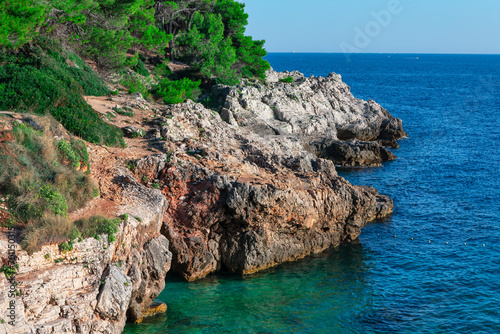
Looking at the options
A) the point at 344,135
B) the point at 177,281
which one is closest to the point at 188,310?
the point at 177,281

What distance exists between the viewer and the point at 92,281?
60.4 ft

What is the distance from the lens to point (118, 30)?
138ft

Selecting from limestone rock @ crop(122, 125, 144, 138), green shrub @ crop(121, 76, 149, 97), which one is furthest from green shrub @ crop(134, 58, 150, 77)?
limestone rock @ crop(122, 125, 144, 138)

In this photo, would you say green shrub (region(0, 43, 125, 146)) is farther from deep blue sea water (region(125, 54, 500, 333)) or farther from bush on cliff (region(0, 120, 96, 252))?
deep blue sea water (region(125, 54, 500, 333))

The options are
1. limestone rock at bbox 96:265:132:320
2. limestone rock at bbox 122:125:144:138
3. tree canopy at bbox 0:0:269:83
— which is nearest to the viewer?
limestone rock at bbox 96:265:132:320

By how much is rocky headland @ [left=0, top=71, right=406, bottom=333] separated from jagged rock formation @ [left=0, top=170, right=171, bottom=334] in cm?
4

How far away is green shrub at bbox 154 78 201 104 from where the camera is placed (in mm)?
44594

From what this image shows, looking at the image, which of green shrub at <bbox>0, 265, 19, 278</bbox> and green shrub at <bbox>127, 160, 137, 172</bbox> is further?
green shrub at <bbox>127, 160, 137, 172</bbox>

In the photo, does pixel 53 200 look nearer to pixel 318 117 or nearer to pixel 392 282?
pixel 392 282

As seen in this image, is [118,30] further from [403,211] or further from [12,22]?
[403,211]

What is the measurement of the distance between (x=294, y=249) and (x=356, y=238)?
601 cm


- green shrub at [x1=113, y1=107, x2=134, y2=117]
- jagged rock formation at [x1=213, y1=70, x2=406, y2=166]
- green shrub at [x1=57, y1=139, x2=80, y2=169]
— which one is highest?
jagged rock formation at [x1=213, y1=70, x2=406, y2=166]

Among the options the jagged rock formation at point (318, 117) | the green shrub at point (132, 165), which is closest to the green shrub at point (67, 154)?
the green shrub at point (132, 165)

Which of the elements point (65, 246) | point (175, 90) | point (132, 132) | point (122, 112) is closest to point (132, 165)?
point (132, 132)
